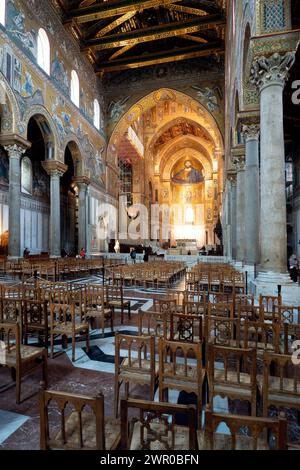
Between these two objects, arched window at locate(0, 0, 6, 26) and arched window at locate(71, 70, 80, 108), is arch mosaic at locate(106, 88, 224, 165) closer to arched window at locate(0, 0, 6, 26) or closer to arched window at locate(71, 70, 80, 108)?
arched window at locate(71, 70, 80, 108)

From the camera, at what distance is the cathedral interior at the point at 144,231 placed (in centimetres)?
242

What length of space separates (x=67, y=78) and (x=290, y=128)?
15.2m

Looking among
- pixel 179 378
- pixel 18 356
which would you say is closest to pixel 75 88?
pixel 18 356

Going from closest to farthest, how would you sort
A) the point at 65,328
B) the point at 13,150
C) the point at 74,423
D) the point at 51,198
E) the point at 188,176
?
the point at 74,423 < the point at 65,328 < the point at 13,150 < the point at 51,198 < the point at 188,176

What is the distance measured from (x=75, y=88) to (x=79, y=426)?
22839mm

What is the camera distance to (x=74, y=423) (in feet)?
6.74

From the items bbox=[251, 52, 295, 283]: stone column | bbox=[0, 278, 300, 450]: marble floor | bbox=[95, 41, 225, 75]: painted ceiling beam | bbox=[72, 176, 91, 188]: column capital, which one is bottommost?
bbox=[0, 278, 300, 450]: marble floor

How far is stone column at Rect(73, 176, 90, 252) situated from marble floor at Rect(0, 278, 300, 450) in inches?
687

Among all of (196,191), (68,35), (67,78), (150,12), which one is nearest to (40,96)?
(67,78)

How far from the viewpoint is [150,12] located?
20.2m

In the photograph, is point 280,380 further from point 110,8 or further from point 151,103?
point 151,103

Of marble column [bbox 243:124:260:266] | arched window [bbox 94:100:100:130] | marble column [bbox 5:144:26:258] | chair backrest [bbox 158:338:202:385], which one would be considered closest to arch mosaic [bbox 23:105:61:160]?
marble column [bbox 5:144:26:258]

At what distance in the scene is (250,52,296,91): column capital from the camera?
7.02 meters

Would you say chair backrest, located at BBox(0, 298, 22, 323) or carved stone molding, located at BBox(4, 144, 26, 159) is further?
carved stone molding, located at BBox(4, 144, 26, 159)
